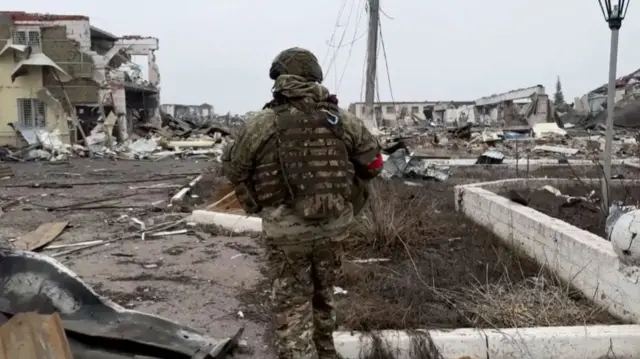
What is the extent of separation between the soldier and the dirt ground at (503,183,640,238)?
3197 millimetres

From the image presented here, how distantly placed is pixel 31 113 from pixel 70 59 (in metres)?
3.00

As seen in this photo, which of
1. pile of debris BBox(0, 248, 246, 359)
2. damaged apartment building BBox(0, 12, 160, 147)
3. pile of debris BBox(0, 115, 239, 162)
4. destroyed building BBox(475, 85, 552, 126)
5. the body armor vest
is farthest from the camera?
destroyed building BBox(475, 85, 552, 126)

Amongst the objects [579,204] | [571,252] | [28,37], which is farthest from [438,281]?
[28,37]

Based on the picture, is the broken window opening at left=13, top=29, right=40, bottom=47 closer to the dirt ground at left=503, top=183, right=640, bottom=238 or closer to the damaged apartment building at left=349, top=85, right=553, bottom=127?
A: the damaged apartment building at left=349, top=85, right=553, bottom=127

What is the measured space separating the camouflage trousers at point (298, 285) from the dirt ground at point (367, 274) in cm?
69

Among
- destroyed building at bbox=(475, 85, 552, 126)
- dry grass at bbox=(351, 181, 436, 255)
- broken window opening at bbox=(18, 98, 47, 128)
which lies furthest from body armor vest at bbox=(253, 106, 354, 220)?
destroyed building at bbox=(475, 85, 552, 126)

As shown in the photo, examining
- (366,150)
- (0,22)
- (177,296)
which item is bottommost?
(177,296)

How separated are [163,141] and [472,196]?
21.7 m

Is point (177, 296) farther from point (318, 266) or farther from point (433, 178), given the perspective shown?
point (433, 178)

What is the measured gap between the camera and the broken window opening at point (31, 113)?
2592 centimetres

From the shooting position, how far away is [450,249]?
596 cm

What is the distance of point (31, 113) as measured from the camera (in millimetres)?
26078

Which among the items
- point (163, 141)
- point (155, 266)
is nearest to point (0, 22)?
point (163, 141)

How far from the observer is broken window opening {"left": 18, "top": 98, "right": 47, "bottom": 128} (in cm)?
2592
